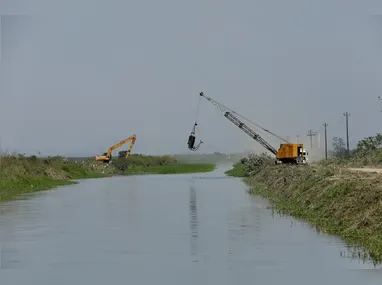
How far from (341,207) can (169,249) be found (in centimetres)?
730

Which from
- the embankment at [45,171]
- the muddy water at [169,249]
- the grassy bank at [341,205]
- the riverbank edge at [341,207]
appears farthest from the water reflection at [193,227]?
the embankment at [45,171]

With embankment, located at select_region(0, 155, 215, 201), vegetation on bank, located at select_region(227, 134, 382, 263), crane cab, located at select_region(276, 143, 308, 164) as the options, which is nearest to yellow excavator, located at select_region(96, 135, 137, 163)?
embankment, located at select_region(0, 155, 215, 201)

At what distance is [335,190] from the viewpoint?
26.9 meters

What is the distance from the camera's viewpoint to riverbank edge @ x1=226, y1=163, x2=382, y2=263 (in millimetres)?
19369

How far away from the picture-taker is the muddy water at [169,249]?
597 inches

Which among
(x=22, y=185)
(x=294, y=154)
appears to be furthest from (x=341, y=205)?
(x=294, y=154)

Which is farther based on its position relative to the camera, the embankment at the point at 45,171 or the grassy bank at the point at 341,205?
the embankment at the point at 45,171

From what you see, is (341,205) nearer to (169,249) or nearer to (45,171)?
(169,249)

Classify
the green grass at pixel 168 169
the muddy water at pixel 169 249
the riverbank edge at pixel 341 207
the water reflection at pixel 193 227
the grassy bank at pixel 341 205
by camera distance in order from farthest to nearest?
the green grass at pixel 168 169 < the grassy bank at pixel 341 205 < the water reflection at pixel 193 227 < the riverbank edge at pixel 341 207 < the muddy water at pixel 169 249

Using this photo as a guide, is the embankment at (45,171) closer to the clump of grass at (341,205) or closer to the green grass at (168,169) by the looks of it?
the green grass at (168,169)

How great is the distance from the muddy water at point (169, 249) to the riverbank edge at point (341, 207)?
61cm

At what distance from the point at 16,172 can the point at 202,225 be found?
32333 millimetres

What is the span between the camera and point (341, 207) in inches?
949

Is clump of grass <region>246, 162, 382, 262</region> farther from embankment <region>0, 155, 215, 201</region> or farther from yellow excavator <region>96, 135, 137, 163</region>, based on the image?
yellow excavator <region>96, 135, 137, 163</region>
